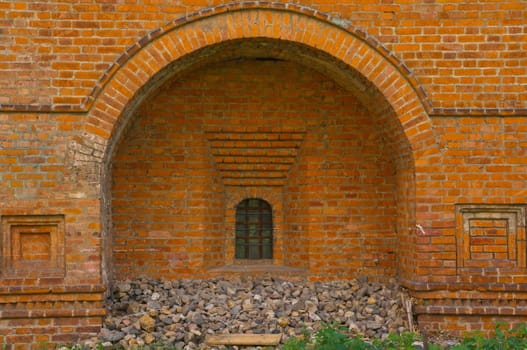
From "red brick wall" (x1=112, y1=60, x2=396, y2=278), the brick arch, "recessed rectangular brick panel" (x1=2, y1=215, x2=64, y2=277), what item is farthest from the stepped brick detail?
"recessed rectangular brick panel" (x1=2, y1=215, x2=64, y2=277)

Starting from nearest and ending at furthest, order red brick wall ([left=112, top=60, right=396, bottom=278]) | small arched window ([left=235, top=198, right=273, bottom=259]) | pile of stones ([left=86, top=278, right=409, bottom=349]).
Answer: pile of stones ([left=86, top=278, right=409, bottom=349]) → red brick wall ([left=112, top=60, right=396, bottom=278]) → small arched window ([left=235, top=198, right=273, bottom=259])

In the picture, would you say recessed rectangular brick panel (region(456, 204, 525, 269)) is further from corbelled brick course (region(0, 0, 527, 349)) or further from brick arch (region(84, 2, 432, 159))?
brick arch (region(84, 2, 432, 159))

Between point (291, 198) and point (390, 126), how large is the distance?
1.63m

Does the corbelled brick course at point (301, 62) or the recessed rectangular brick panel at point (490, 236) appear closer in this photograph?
the corbelled brick course at point (301, 62)

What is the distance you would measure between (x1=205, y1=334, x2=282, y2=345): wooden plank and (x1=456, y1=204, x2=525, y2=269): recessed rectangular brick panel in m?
2.15

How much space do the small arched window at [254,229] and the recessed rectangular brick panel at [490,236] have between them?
8.15 feet

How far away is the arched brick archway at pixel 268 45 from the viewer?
654 centimetres

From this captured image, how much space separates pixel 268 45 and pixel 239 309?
9.77 feet

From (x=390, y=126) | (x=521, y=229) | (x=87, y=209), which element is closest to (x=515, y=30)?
(x=390, y=126)

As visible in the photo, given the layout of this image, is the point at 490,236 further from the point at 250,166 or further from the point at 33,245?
the point at 33,245

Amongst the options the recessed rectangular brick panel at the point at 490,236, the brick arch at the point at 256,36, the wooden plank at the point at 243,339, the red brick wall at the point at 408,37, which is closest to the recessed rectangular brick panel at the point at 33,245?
the brick arch at the point at 256,36

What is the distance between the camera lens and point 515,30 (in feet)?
22.2

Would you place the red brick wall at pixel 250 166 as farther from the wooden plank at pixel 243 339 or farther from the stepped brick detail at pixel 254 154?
the wooden plank at pixel 243 339

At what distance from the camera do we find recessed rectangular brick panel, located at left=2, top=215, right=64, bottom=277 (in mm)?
6469
